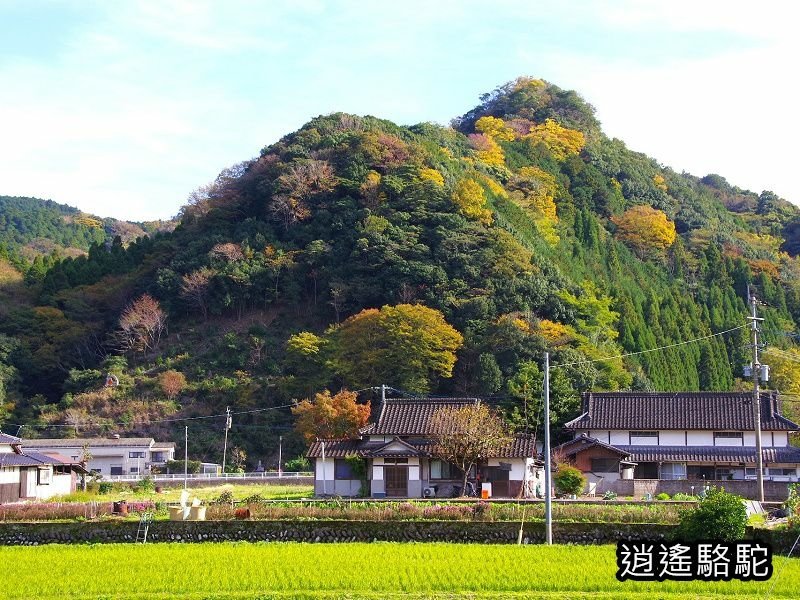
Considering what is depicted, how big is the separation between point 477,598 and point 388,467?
2270cm

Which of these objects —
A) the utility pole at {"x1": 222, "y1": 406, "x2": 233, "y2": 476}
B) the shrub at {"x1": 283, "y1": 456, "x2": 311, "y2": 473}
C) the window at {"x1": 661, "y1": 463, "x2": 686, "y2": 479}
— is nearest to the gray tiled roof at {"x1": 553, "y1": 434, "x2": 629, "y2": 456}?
the window at {"x1": 661, "y1": 463, "x2": 686, "y2": 479}

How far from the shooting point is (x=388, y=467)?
43.3 metres

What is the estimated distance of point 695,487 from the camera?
4184 centimetres

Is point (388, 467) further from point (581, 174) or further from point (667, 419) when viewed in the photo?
point (581, 174)

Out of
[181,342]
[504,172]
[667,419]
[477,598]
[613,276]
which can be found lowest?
[477,598]

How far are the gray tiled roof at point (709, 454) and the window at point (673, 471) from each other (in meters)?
0.42

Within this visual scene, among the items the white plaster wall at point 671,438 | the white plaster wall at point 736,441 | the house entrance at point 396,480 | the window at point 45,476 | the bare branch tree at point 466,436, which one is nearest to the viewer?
the bare branch tree at point 466,436

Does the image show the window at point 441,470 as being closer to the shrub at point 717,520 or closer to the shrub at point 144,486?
the shrub at point 144,486

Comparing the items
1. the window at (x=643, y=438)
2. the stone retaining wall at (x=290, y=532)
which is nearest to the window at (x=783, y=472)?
the window at (x=643, y=438)

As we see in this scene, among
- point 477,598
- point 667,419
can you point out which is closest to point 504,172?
point 667,419

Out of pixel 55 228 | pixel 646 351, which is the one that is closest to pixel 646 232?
pixel 646 351

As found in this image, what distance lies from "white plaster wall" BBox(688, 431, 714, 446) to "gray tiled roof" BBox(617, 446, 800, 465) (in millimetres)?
182

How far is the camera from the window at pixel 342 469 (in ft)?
143

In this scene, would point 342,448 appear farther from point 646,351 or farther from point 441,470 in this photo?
point 646,351
